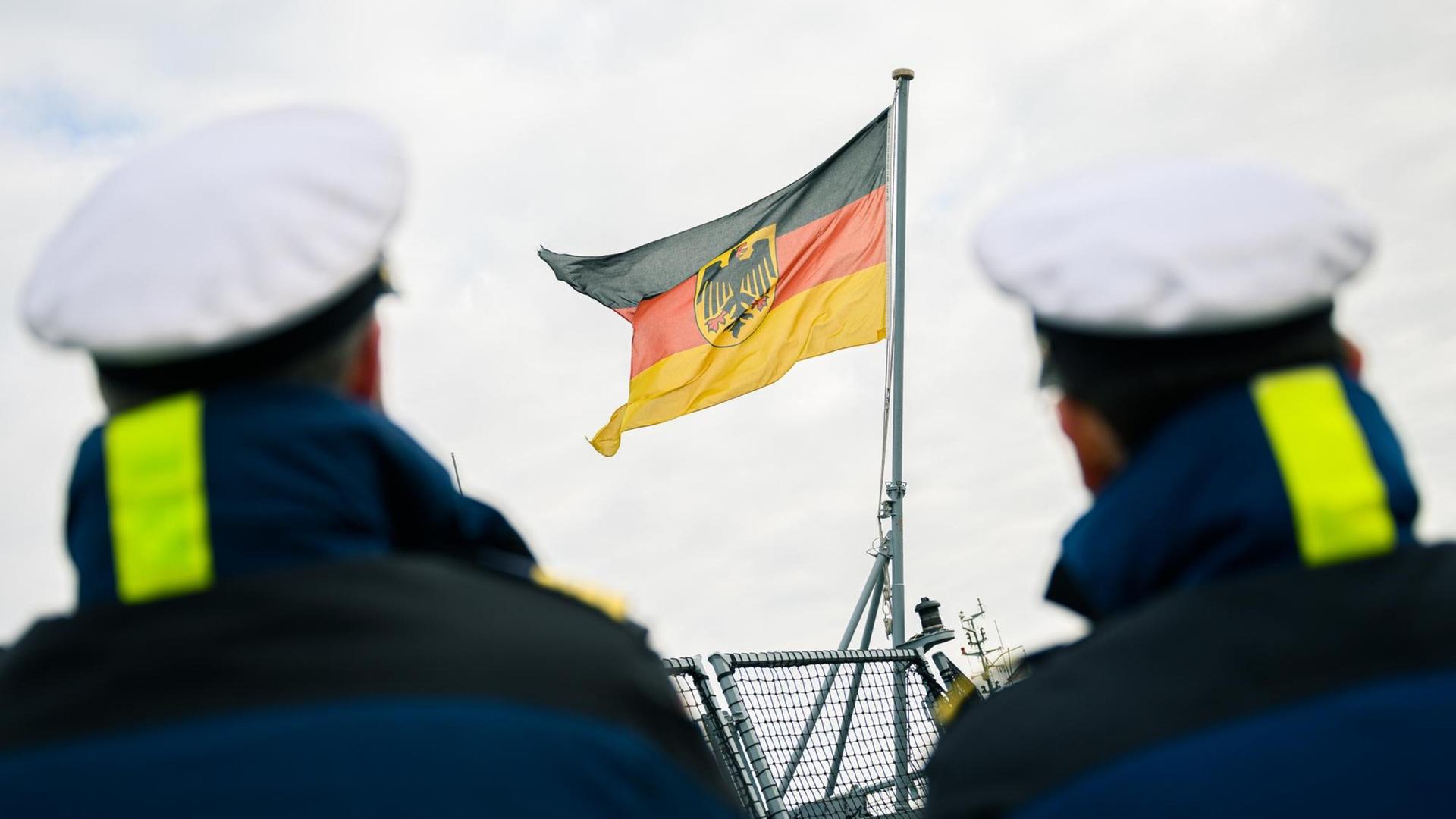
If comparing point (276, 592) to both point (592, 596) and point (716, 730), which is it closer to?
point (592, 596)

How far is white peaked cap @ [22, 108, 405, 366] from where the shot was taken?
5.31 ft

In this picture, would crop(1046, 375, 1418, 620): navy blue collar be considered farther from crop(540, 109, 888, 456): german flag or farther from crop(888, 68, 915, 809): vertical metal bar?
crop(540, 109, 888, 456): german flag

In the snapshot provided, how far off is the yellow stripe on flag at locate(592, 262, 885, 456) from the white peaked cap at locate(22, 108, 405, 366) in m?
8.90

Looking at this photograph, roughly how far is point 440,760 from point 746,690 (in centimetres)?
344

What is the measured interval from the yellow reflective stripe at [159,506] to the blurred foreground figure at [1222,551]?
936mm

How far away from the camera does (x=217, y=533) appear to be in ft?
5.06

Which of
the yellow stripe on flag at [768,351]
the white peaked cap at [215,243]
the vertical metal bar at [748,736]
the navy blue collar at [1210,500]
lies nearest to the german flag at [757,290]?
the yellow stripe on flag at [768,351]

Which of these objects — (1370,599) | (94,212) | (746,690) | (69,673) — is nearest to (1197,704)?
(1370,599)

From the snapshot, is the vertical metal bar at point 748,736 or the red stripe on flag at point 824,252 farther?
the red stripe on flag at point 824,252

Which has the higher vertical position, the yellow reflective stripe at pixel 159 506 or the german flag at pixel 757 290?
the german flag at pixel 757 290

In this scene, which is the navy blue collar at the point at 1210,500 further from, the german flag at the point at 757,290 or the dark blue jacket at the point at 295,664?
the german flag at the point at 757,290

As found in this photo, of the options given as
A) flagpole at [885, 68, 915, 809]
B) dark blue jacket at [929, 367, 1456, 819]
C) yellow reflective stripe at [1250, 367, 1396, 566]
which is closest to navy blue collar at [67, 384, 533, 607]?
dark blue jacket at [929, 367, 1456, 819]

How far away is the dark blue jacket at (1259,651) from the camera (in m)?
1.60

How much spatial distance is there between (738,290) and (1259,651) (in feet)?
32.6
